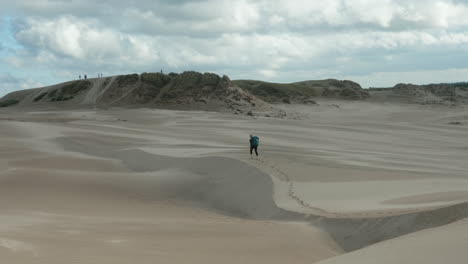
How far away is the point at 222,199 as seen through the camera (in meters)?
15.3

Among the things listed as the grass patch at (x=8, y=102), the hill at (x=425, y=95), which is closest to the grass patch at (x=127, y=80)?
the grass patch at (x=8, y=102)

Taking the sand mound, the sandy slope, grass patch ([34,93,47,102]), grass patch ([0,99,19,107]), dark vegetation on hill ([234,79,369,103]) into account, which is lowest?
the sand mound

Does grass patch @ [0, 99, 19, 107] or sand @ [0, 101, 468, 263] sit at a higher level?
grass patch @ [0, 99, 19, 107]

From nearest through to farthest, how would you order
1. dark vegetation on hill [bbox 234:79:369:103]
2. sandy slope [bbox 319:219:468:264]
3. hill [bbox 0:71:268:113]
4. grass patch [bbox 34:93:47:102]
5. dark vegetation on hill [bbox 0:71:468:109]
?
sandy slope [bbox 319:219:468:264], hill [bbox 0:71:268:113], dark vegetation on hill [bbox 0:71:468:109], grass patch [bbox 34:93:47:102], dark vegetation on hill [bbox 234:79:369:103]

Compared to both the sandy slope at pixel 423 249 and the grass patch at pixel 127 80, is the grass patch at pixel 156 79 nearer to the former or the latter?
the grass patch at pixel 127 80

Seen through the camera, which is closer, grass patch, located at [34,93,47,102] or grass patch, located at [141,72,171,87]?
grass patch, located at [141,72,171,87]

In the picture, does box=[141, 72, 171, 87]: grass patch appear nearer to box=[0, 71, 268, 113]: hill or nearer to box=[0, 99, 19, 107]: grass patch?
box=[0, 71, 268, 113]: hill

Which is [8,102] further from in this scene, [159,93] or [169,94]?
[169,94]

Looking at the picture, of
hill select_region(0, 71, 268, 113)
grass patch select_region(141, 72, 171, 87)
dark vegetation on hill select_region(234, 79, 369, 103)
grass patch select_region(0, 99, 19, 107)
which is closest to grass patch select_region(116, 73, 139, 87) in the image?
hill select_region(0, 71, 268, 113)

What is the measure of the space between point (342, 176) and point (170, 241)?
27.0 ft

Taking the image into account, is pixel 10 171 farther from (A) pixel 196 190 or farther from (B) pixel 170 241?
(B) pixel 170 241

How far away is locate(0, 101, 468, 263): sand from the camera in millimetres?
7961

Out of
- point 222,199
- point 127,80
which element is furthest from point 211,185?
point 127,80

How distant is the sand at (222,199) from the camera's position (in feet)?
26.1
